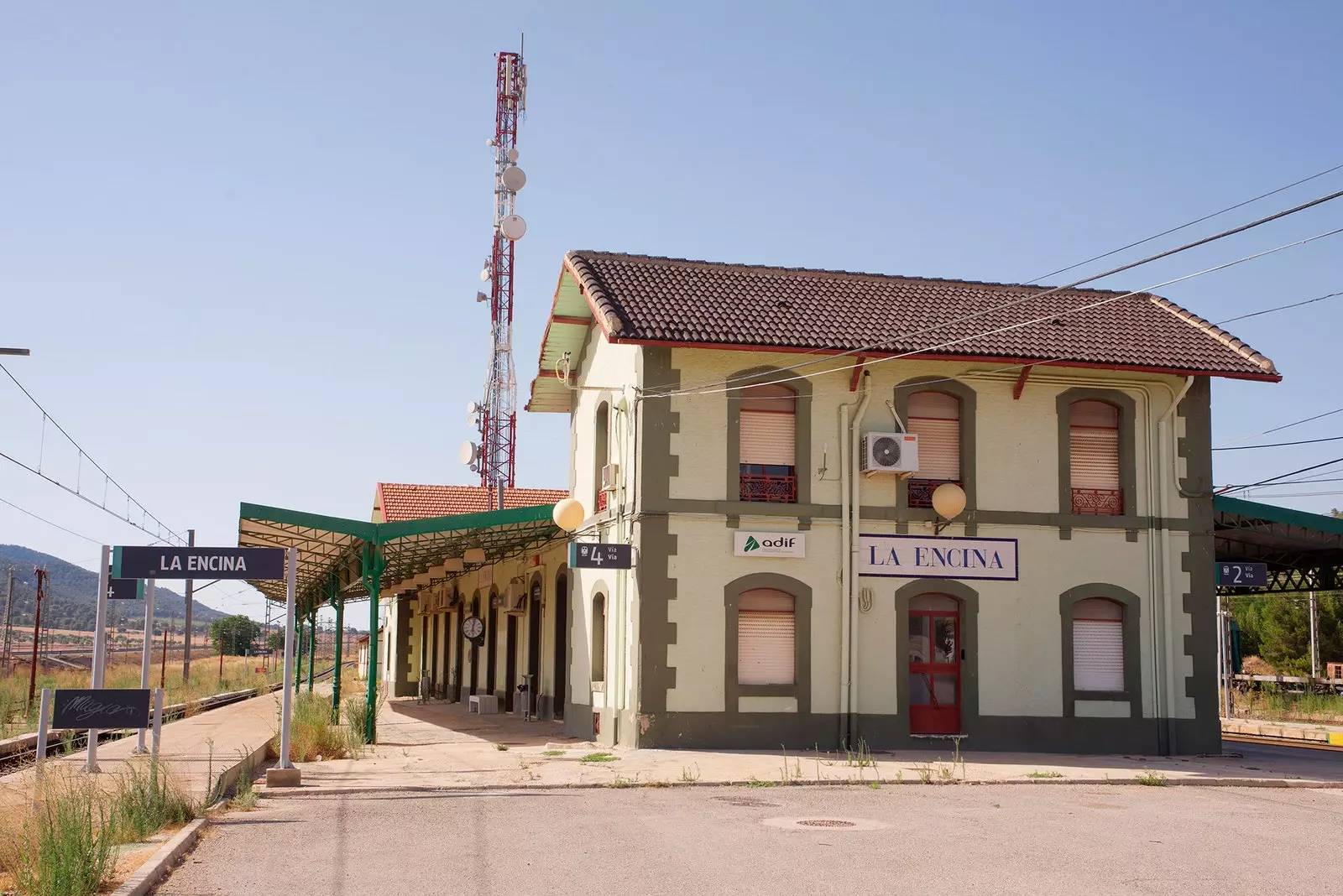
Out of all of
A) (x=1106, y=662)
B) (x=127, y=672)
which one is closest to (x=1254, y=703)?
(x=1106, y=662)

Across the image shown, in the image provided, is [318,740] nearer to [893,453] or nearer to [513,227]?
[893,453]

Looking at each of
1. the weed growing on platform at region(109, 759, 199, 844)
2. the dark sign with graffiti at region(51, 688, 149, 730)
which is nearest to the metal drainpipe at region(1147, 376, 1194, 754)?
the weed growing on platform at region(109, 759, 199, 844)

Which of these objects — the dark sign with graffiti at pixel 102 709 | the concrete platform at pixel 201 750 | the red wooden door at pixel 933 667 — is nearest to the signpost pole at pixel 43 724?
the dark sign with graffiti at pixel 102 709

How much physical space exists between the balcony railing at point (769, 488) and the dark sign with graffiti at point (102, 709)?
8.97 meters

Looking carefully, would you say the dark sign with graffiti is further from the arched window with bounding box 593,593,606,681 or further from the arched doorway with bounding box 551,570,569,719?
the arched doorway with bounding box 551,570,569,719

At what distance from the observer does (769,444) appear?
19109 mm

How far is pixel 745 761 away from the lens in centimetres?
1669

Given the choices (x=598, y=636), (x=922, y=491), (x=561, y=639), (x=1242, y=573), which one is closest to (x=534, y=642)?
(x=561, y=639)

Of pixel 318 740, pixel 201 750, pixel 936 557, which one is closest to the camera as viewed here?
pixel 201 750

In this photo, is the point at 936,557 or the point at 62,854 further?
the point at 936,557

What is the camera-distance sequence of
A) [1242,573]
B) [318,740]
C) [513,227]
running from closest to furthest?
[318,740], [1242,573], [513,227]

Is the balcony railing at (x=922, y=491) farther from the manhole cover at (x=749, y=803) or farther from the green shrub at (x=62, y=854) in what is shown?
the green shrub at (x=62, y=854)

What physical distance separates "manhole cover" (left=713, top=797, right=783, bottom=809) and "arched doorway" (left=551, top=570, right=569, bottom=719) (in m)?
10.5

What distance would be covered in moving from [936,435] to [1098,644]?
3961 millimetres
